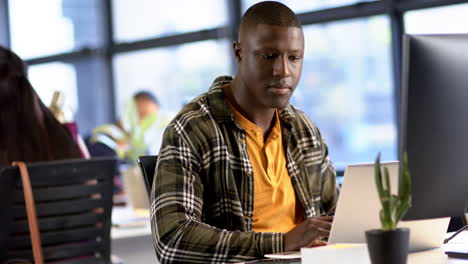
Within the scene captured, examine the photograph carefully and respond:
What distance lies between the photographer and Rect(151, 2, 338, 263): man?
1.62m

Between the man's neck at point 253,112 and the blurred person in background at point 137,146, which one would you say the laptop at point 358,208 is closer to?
the man's neck at point 253,112

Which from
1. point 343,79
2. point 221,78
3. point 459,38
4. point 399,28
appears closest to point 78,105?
point 343,79

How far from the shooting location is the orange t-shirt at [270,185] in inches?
72.2

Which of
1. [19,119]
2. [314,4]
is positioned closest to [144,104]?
[314,4]

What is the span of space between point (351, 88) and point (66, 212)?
363 cm

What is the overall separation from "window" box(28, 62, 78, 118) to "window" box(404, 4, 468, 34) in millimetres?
4373

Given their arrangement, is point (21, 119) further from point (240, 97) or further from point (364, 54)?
point (364, 54)

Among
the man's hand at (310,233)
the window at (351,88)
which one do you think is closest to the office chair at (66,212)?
the man's hand at (310,233)

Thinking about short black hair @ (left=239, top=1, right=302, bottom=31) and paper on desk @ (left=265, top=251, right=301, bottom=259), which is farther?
short black hair @ (left=239, top=1, right=302, bottom=31)

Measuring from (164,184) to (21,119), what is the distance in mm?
1151

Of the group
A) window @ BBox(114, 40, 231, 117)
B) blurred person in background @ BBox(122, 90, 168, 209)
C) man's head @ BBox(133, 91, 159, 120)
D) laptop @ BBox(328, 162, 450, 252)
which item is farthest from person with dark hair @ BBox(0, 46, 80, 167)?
window @ BBox(114, 40, 231, 117)

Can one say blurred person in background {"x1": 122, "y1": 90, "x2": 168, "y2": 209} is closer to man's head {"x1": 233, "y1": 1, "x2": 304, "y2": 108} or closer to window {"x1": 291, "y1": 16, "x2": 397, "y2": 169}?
man's head {"x1": 233, "y1": 1, "x2": 304, "y2": 108}

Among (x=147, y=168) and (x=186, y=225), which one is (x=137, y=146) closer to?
(x=147, y=168)

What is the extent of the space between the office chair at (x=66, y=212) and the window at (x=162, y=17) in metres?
4.04
